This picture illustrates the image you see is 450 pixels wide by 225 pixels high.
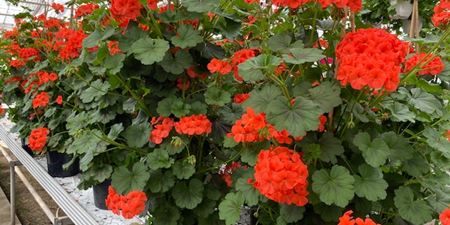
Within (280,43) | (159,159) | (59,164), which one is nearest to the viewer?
(280,43)

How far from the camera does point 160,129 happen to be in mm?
1197

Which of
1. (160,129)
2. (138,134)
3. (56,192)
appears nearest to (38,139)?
(56,192)

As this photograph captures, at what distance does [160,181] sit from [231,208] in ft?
1.05


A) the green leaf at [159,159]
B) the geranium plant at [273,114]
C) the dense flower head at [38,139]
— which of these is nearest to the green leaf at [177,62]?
the geranium plant at [273,114]

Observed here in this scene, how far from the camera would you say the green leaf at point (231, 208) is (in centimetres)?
95

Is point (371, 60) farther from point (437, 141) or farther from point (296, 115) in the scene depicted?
point (437, 141)

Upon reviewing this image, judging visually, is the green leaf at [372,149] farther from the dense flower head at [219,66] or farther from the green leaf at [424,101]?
the dense flower head at [219,66]

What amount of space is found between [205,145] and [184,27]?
15.4 inches

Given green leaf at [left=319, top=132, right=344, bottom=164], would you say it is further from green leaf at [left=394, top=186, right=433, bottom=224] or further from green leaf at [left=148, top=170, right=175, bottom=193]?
green leaf at [left=148, top=170, right=175, bottom=193]

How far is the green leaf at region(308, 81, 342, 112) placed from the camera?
32.4 inches

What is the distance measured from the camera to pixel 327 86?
0.86 m

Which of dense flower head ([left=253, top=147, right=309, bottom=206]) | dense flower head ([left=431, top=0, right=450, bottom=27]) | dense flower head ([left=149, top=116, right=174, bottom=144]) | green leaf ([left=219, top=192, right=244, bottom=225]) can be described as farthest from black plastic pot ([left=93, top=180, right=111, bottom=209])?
dense flower head ([left=431, top=0, right=450, bottom=27])

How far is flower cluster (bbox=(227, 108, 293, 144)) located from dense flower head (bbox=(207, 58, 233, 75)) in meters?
0.24

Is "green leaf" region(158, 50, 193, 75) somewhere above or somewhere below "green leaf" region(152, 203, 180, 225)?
above
